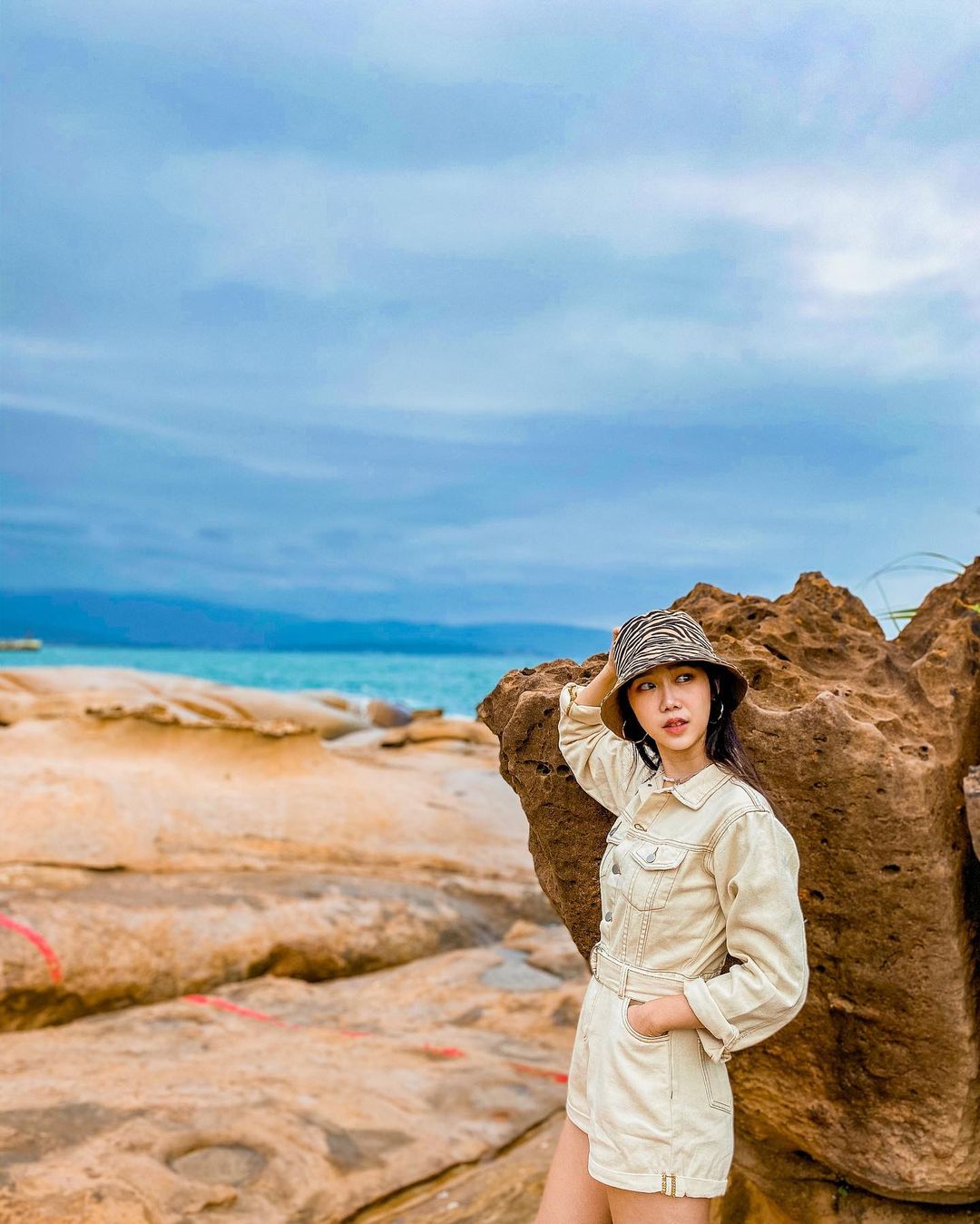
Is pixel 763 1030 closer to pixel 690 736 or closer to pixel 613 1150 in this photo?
pixel 613 1150

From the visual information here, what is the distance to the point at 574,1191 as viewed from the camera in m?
2.39

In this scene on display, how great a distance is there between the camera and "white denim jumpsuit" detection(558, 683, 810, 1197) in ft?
6.95

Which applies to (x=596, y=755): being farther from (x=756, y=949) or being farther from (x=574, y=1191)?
(x=574, y=1191)

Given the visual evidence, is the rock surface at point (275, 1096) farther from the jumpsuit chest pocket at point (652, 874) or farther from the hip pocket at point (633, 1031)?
the jumpsuit chest pocket at point (652, 874)

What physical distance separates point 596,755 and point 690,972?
56 centimetres

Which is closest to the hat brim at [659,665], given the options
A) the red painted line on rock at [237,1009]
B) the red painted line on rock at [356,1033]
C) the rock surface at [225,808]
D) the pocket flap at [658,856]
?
the pocket flap at [658,856]

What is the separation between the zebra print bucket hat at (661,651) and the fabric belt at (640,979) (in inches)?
21.2

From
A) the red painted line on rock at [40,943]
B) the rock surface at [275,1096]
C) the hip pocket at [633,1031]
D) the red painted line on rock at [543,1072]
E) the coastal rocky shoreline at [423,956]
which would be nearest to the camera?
the hip pocket at [633,1031]

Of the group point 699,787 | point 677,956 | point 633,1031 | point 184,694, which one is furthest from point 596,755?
point 184,694

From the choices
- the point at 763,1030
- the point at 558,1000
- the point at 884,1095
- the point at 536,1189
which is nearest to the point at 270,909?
the point at 558,1000

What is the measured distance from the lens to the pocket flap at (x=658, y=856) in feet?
7.36

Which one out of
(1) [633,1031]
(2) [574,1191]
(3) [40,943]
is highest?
(1) [633,1031]

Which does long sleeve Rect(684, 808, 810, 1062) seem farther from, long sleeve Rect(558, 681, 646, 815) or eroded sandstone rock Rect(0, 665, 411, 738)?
eroded sandstone rock Rect(0, 665, 411, 738)

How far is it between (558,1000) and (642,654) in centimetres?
463
